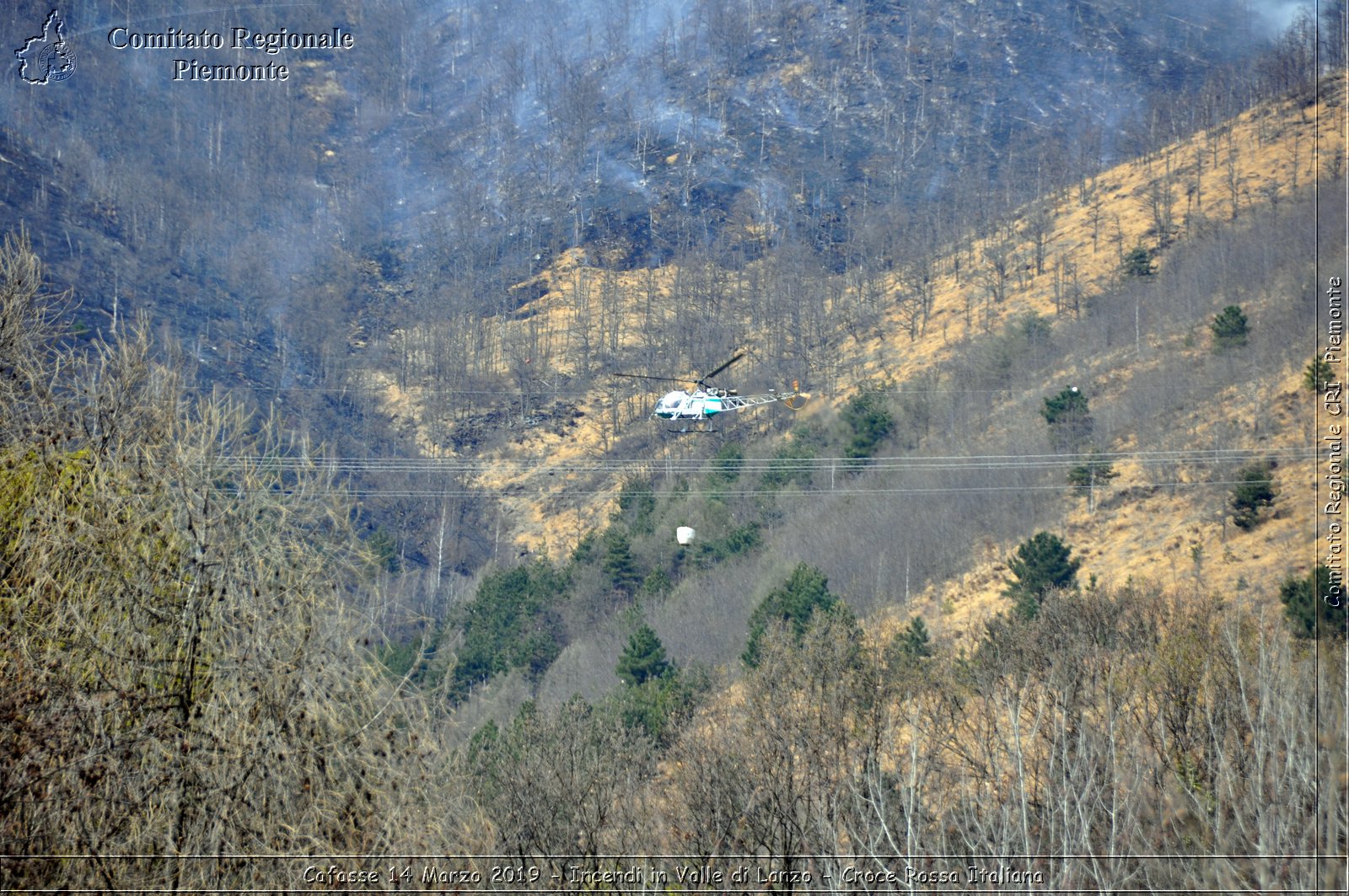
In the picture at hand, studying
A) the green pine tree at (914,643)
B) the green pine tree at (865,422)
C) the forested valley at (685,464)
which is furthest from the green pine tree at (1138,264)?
the green pine tree at (914,643)

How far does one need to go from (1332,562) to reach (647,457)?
48.0 m

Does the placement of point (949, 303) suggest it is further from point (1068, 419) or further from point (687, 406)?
point (687, 406)

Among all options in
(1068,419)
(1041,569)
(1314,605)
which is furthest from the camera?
(1068,419)

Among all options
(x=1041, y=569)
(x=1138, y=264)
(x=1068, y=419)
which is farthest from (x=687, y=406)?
(x=1138, y=264)

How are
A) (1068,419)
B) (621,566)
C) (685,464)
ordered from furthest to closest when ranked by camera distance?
(685,464)
(621,566)
(1068,419)

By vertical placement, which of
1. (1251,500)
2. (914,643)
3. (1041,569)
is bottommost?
(914,643)

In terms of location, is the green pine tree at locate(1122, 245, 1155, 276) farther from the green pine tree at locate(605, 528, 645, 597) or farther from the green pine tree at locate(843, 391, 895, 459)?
the green pine tree at locate(605, 528, 645, 597)

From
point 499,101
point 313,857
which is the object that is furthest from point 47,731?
point 499,101

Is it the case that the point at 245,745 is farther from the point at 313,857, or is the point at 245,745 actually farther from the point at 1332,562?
the point at 1332,562

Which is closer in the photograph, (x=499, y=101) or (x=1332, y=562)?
(x=1332, y=562)

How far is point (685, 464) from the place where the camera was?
64125 mm

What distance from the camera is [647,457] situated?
68188mm

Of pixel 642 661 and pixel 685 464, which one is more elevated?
pixel 685 464

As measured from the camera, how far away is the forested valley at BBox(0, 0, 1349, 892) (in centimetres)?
1088
